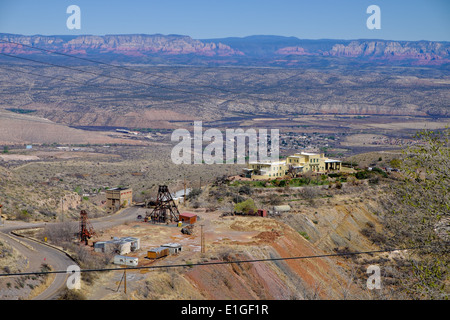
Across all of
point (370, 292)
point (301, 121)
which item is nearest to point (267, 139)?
point (301, 121)

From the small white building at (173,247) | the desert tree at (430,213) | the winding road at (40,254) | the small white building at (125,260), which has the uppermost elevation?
the desert tree at (430,213)

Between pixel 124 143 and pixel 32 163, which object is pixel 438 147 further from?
pixel 124 143

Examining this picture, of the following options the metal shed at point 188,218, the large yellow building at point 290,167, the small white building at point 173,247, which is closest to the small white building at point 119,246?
the small white building at point 173,247

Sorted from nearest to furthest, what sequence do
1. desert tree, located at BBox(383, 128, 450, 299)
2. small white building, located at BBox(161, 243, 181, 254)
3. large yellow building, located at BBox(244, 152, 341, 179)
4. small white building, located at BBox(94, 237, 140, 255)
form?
desert tree, located at BBox(383, 128, 450, 299) < small white building, located at BBox(94, 237, 140, 255) < small white building, located at BBox(161, 243, 181, 254) < large yellow building, located at BBox(244, 152, 341, 179)

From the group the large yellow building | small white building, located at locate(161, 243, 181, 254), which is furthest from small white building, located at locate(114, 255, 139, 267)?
the large yellow building

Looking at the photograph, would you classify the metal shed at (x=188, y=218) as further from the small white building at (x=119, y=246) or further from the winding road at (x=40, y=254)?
the small white building at (x=119, y=246)

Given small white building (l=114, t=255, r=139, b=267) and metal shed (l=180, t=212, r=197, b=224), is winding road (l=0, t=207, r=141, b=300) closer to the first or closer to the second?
small white building (l=114, t=255, r=139, b=267)

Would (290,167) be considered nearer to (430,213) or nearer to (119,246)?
(119,246)
